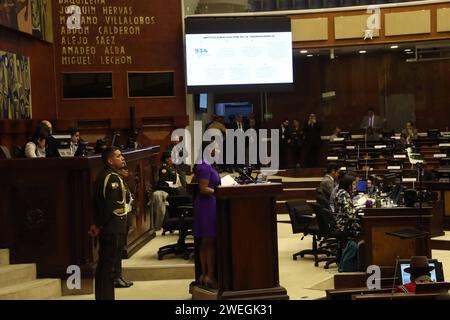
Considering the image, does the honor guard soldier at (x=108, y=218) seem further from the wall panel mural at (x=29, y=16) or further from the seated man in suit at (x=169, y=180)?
the wall panel mural at (x=29, y=16)

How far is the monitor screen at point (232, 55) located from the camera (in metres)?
16.0

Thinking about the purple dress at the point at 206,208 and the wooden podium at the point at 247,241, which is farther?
the purple dress at the point at 206,208

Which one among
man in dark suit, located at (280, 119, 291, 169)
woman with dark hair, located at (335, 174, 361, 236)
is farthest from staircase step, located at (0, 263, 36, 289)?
man in dark suit, located at (280, 119, 291, 169)

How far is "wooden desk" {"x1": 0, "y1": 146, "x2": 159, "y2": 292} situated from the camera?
8.10 metres

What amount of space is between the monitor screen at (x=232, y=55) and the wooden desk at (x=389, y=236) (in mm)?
7682

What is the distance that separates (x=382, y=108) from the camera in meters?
21.2

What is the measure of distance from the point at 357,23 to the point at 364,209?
33.5ft

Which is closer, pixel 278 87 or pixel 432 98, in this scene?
pixel 278 87

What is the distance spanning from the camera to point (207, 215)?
7406 millimetres

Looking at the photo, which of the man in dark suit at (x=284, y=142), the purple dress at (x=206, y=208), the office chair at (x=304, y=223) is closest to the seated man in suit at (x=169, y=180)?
the office chair at (x=304, y=223)
